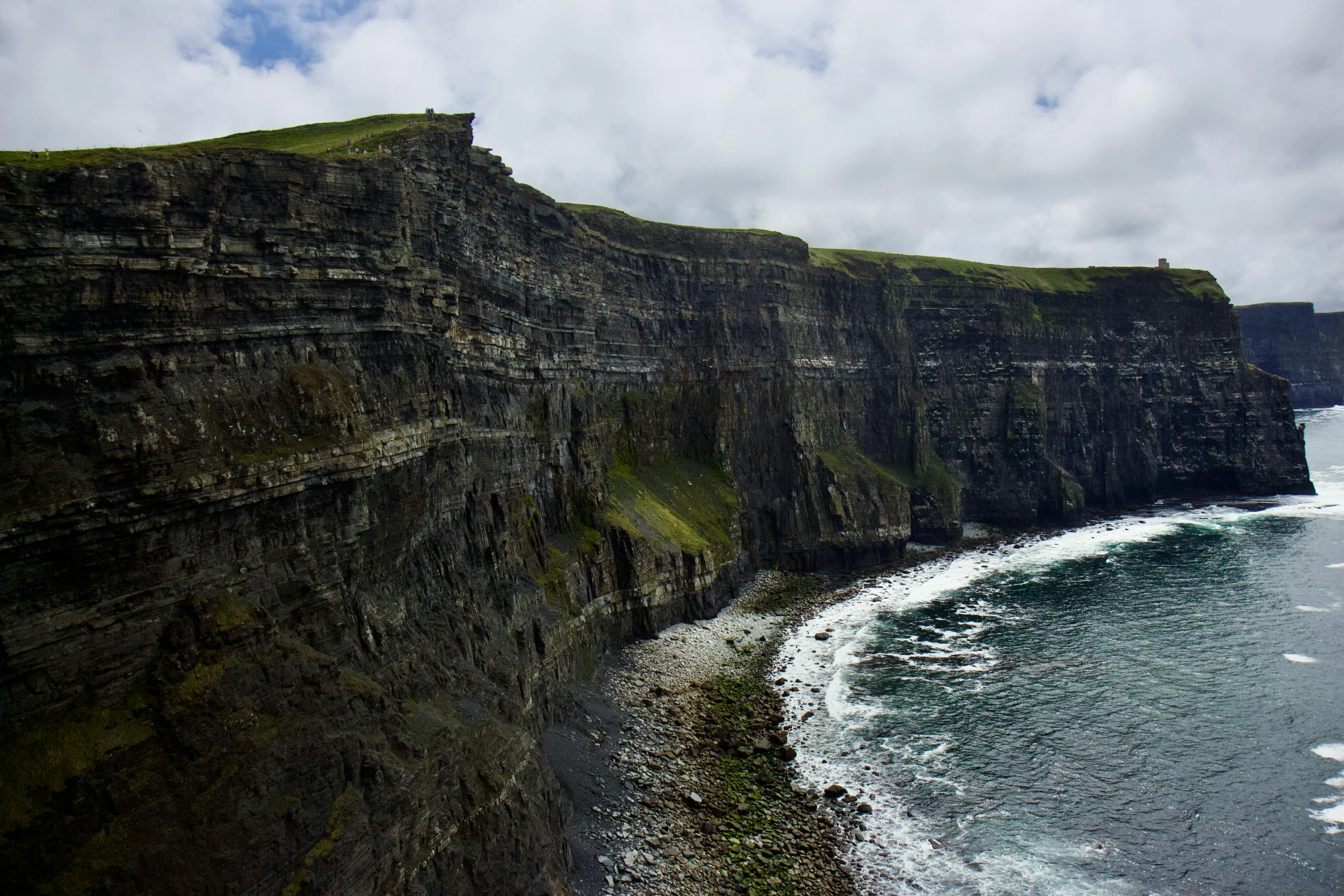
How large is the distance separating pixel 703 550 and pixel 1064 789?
29.5m

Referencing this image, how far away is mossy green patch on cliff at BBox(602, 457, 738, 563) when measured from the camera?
57156 mm

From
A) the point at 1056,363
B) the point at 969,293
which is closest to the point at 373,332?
the point at 969,293

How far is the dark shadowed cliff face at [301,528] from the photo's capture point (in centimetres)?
1892

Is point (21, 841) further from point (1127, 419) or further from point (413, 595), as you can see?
point (1127, 419)

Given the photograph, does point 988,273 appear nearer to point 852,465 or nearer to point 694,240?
point 852,465

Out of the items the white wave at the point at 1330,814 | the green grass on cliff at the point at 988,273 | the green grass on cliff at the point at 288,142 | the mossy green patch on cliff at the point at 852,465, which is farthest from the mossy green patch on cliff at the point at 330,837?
the green grass on cliff at the point at 988,273

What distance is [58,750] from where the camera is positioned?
18.1m

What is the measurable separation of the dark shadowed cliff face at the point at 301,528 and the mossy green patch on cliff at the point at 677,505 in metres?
0.65

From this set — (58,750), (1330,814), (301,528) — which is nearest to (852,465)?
(1330,814)

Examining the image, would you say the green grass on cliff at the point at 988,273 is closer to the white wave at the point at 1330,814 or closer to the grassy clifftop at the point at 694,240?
the grassy clifftop at the point at 694,240

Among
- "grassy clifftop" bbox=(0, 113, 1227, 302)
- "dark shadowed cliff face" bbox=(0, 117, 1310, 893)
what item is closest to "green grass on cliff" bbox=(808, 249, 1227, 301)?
"grassy clifftop" bbox=(0, 113, 1227, 302)

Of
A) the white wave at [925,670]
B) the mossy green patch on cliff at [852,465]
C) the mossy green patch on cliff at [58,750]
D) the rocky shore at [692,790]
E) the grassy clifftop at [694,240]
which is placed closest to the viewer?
the mossy green patch on cliff at [58,750]

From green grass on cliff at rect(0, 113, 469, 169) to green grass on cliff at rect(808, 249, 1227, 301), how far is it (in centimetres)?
5524

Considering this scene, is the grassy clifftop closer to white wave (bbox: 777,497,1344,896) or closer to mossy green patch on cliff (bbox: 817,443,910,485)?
mossy green patch on cliff (bbox: 817,443,910,485)
